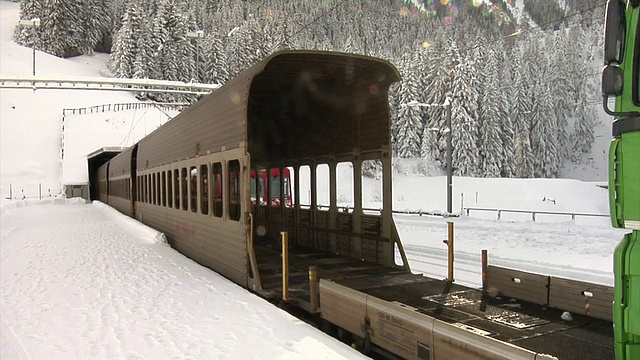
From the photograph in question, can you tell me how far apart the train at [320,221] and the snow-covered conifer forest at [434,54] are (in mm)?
23935

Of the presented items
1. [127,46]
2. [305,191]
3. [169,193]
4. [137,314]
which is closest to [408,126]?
[305,191]

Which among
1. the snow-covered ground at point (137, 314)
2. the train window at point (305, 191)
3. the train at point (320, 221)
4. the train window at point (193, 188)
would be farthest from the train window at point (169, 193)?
the train window at point (305, 191)

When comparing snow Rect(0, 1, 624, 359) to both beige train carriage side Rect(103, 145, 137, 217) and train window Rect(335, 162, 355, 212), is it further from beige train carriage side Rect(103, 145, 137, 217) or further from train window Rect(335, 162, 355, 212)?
train window Rect(335, 162, 355, 212)

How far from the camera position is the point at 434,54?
2628 inches

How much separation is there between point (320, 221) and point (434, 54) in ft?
193

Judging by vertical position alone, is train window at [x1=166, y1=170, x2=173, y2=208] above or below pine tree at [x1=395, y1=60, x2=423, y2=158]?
below

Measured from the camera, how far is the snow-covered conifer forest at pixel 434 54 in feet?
209

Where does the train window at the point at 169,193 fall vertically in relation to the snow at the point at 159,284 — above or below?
above

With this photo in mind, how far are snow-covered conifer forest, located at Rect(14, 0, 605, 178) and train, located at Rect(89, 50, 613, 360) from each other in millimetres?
23935

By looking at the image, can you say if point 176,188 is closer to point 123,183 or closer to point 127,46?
point 123,183

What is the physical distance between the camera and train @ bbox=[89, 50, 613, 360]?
537cm

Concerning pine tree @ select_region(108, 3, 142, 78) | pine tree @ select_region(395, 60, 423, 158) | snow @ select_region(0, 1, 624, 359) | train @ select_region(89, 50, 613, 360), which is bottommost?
snow @ select_region(0, 1, 624, 359)

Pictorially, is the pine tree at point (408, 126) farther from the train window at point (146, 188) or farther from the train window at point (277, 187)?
the train window at point (277, 187)

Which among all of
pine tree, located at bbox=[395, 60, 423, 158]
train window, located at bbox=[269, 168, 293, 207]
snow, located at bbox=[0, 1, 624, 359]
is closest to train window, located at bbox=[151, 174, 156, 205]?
snow, located at bbox=[0, 1, 624, 359]
